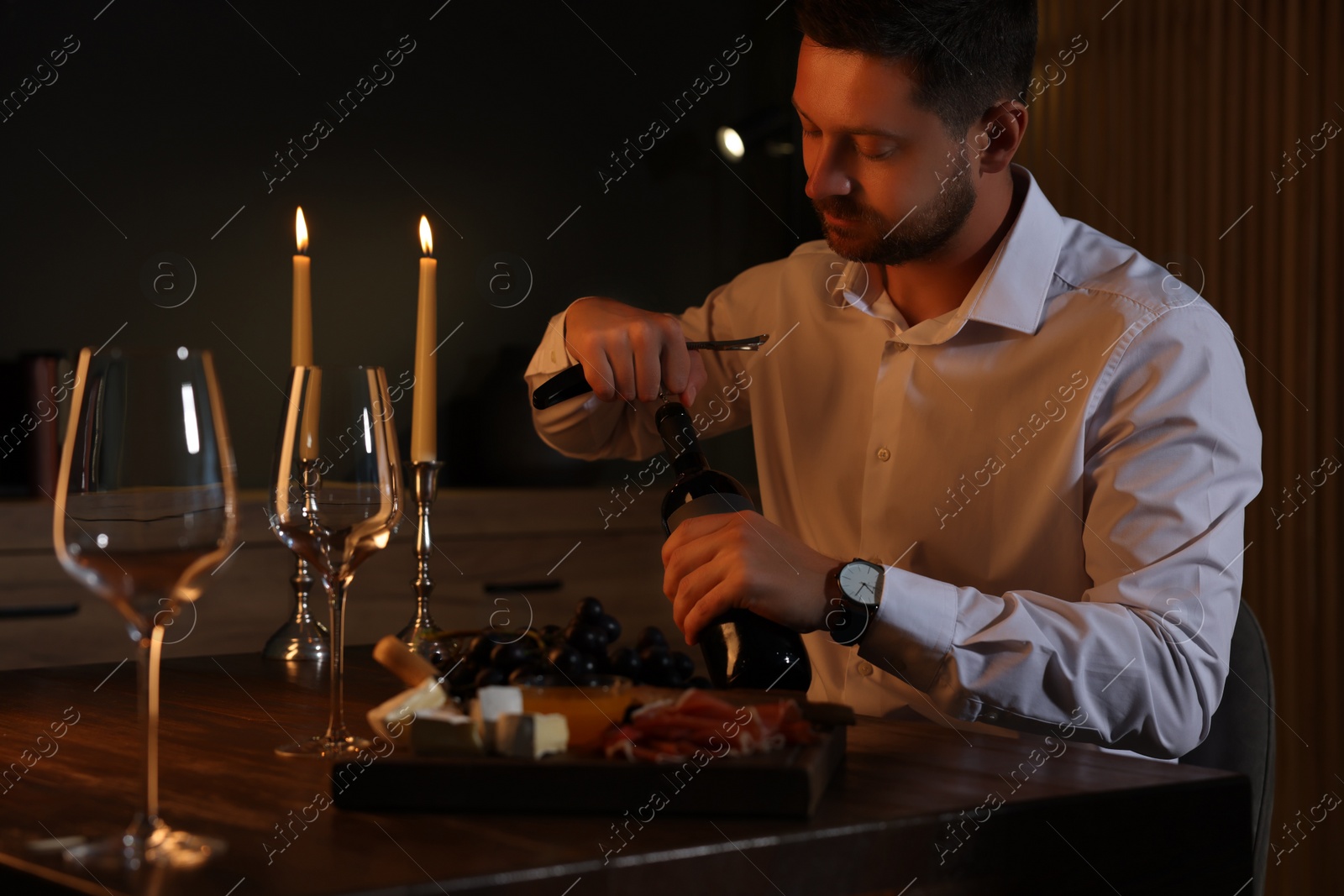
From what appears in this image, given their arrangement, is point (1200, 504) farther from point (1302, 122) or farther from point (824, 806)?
point (1302, 122)

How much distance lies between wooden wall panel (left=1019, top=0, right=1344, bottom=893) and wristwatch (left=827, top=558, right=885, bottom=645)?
1.72 meters

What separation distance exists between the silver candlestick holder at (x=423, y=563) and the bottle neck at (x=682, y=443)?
0.81 ft

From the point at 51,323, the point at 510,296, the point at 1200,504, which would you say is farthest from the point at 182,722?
the point at 510,296

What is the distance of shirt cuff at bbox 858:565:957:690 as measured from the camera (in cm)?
108

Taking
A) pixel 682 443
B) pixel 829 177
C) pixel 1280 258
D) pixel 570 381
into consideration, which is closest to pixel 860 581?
pixel 682 443

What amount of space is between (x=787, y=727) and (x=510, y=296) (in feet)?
7.47

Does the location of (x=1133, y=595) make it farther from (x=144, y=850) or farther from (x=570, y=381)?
(x=144, y=850)

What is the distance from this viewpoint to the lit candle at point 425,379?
1.21m

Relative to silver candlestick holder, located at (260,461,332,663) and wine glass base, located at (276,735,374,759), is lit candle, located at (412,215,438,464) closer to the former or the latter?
silver candlestick holder, located at (260,461,332,663)

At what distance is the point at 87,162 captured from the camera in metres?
2.27

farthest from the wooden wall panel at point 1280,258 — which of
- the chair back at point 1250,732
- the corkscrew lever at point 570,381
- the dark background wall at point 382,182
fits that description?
the corkscrew lever at point 570,381

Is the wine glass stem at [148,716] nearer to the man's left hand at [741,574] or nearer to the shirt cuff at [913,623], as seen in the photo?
the man's left hand at [741,574]

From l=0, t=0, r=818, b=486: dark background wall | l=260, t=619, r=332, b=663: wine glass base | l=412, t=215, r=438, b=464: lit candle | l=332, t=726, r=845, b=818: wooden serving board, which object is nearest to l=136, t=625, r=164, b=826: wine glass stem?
l=332, t=726, r=845, b=818: wooden serving board

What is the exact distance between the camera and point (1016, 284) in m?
1.50
